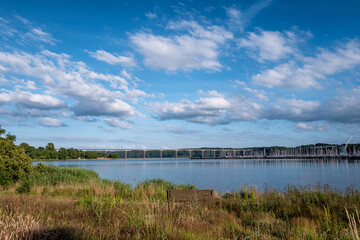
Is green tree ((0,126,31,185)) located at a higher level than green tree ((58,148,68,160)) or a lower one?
higher

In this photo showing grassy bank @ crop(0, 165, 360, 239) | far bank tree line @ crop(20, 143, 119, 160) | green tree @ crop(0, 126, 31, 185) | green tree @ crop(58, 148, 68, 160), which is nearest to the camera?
grassy bank @ crop(0, 165, 360, 239)

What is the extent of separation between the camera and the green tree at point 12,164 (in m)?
19.3

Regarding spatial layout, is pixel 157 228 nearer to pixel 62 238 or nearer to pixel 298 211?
pixel 62 238

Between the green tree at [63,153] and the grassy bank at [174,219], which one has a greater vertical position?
the grassy bank at [174,219]

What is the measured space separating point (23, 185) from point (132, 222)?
1328 cm

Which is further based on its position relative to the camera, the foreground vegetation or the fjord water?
the fjord water

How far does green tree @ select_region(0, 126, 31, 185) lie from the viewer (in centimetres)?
1930

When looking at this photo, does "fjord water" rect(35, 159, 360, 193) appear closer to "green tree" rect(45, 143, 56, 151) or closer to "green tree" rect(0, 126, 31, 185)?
"green tree" rect(0, 126, 31, 185)

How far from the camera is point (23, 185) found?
16.7 m

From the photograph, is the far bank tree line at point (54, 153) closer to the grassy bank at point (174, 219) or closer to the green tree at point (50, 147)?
the green tree at point (50, 147)

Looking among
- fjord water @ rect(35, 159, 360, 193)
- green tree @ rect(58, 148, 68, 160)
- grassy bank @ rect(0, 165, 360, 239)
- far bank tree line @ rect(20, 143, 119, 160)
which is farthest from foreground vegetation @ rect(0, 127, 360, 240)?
green tree @ rect(58, 148, 68, 160)

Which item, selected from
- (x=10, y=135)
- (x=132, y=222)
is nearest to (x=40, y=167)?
(x=132, y=222)

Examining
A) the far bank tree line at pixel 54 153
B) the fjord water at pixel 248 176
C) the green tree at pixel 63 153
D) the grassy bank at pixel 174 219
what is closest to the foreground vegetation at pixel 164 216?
the grassy bank at pixel 174 219

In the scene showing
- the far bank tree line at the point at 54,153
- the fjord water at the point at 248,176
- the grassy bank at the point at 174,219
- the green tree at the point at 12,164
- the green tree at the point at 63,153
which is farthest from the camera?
the green tree at the point at 63,153
